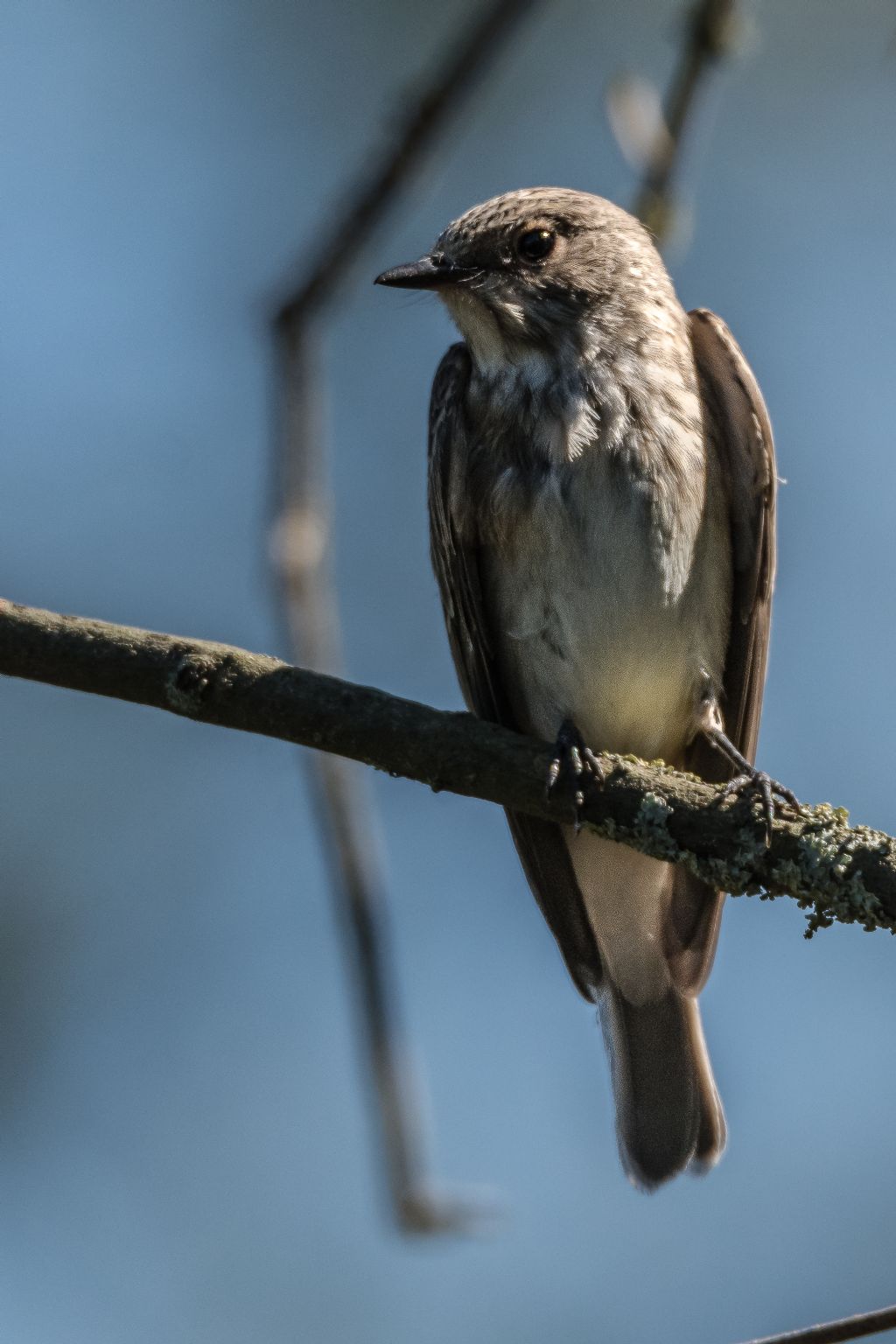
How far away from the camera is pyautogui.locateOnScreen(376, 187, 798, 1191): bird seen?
15.6 ft

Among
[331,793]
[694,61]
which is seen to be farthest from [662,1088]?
[694,61]

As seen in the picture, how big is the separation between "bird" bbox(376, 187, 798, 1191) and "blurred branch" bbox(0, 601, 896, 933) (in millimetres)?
1181

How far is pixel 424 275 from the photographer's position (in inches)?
202

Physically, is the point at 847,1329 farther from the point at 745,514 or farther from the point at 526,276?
the point at 526,276

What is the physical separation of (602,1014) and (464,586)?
5.66ft

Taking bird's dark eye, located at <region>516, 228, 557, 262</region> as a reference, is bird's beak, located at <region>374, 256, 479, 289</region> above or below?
below

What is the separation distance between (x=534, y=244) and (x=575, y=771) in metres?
2.34

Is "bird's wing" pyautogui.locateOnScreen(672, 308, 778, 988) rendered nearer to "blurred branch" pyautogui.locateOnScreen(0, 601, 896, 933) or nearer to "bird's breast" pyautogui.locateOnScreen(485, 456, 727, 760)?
"bird's breast" pyautogui.locateOnScreen(485, 456, 727, 760)

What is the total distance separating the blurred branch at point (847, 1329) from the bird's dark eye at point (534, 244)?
3839mm

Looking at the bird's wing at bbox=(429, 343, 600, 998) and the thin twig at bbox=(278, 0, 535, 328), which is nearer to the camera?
the thin twig at bbox=(278, 0, 535, 328)

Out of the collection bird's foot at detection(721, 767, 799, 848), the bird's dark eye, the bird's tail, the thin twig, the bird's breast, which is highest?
the bird's dark eye

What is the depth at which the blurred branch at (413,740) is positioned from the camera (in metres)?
3.52

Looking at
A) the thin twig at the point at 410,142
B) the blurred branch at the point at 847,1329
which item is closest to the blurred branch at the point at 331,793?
the thin twig at the point at 410,142

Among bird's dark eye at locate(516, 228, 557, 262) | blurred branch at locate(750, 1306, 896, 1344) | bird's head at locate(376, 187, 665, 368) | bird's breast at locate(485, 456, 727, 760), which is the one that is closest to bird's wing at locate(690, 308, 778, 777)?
bird's breast at locate(485, 456, 727, 760)
